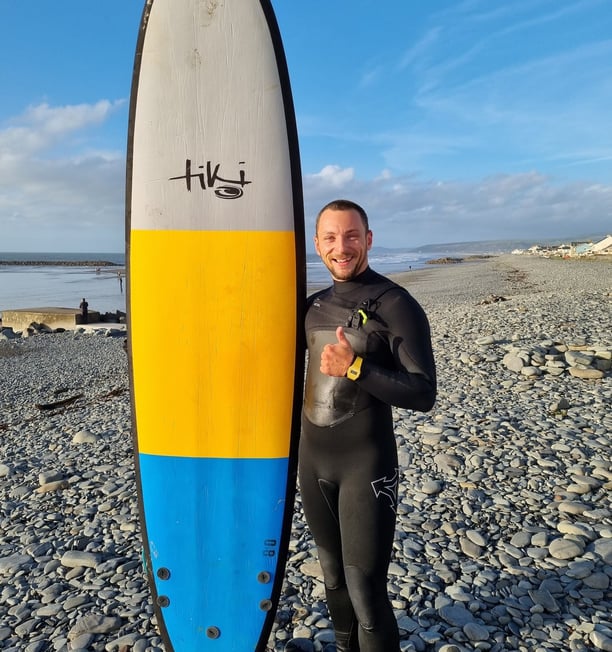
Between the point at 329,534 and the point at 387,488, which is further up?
the point at 387,488

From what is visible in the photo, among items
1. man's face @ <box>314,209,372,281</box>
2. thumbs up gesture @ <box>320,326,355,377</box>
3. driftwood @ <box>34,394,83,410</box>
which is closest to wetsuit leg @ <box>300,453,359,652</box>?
thumbs up gesture @ <box>320,326,355,377</box>

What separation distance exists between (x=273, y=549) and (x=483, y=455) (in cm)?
278

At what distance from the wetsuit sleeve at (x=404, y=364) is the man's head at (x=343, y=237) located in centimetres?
18

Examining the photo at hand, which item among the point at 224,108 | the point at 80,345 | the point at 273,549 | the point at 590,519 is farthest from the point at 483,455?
the point at 80,345

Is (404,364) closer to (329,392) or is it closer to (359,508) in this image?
(329,392)

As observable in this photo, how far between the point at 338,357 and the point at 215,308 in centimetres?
69

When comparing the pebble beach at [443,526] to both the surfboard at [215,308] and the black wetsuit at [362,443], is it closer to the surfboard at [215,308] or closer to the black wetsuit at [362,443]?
the surfboard at [215,308]

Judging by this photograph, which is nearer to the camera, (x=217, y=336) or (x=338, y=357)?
(x=338, y=357)

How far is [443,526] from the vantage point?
346 centimetres

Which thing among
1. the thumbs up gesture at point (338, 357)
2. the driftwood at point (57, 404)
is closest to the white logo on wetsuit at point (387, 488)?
the thumbs up gesture at point (338, 357)

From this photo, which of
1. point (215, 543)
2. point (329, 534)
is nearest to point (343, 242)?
point (329, 534)

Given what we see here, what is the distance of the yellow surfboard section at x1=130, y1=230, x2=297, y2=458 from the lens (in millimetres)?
2188

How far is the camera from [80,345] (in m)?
14.0

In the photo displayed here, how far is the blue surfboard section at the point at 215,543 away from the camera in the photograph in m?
2.23
